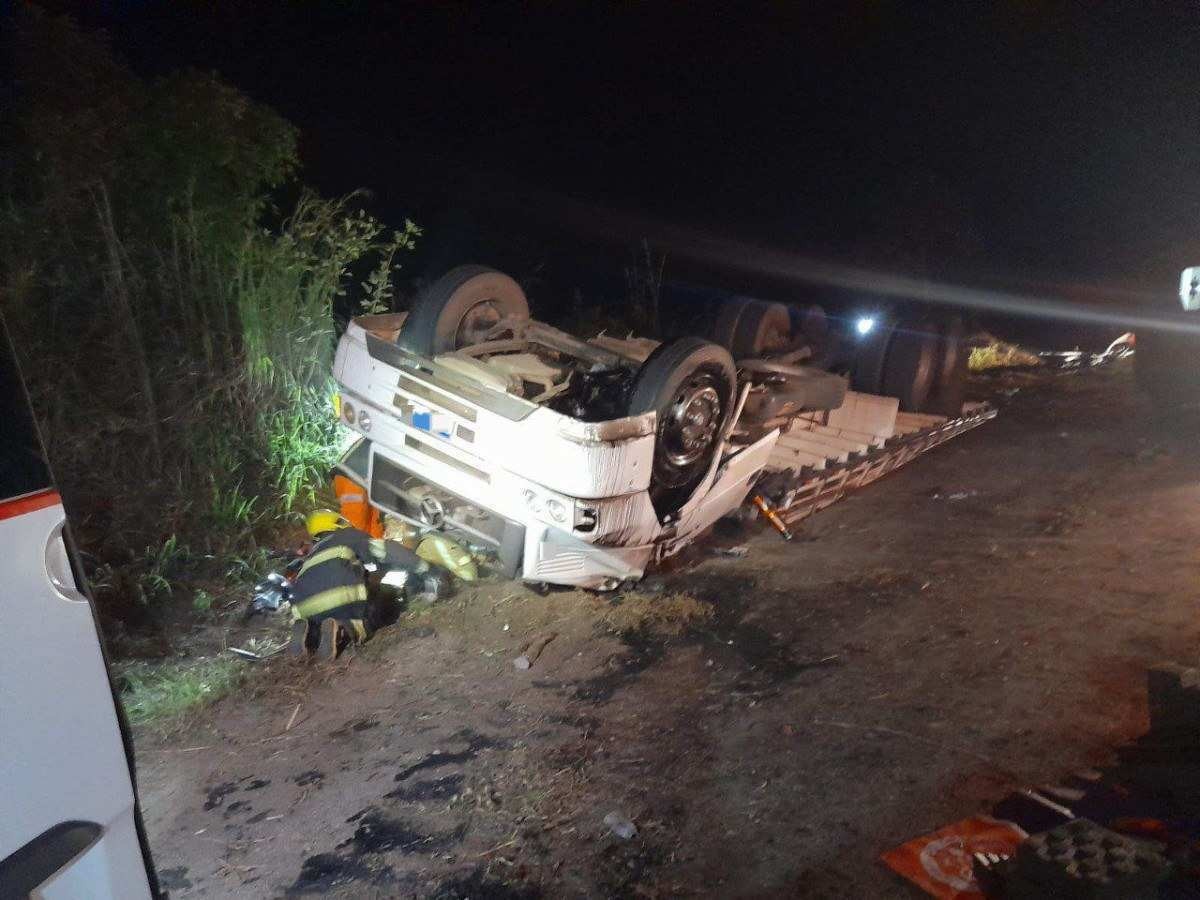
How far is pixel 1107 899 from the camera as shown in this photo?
2.58 meters

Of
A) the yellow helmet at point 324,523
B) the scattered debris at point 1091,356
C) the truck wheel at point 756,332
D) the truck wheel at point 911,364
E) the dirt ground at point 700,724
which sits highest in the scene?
the truck wheel at point 756,332

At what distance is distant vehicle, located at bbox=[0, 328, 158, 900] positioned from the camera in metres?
1.50

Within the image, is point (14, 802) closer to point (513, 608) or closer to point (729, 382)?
point (513, 608)

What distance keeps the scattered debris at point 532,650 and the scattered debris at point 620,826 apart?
1178 mm

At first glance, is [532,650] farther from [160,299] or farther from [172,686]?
[160,299]

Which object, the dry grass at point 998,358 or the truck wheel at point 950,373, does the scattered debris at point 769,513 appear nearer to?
the truck wheel at point 950,373

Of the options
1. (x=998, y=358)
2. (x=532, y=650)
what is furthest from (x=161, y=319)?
(x=998, y=358)

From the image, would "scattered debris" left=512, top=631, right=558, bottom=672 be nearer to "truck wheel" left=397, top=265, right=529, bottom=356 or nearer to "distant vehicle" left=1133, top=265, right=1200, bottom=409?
"truck wheel" left=397, top=265, right=529, bottom=356

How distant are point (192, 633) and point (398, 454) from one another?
4.53 feet

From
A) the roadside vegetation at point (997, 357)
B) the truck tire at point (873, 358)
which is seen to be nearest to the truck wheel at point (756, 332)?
the truck tire at point (873, 358)

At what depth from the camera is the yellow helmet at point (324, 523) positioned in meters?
5.52

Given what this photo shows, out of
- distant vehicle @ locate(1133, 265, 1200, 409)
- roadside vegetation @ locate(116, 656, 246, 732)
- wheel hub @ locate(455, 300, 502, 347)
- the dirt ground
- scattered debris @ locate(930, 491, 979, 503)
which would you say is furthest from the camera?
distant vehicle @ locate(1133, 265, 1200, 409)

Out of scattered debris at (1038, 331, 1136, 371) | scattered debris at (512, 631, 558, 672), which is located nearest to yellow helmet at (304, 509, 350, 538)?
scattered debris at (512, 631, 558, 672)

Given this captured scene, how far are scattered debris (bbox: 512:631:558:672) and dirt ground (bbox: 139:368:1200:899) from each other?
0.15ft
